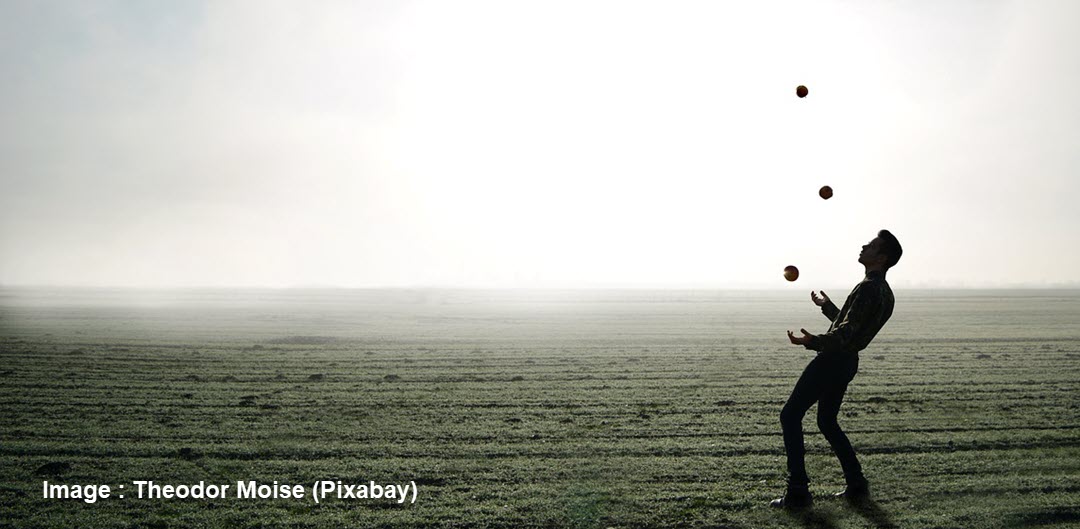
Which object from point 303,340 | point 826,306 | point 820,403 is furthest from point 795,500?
point 303,340

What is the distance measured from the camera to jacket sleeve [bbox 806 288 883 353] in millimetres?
5305

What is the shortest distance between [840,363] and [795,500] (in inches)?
46.5

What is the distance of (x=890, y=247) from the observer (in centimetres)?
551

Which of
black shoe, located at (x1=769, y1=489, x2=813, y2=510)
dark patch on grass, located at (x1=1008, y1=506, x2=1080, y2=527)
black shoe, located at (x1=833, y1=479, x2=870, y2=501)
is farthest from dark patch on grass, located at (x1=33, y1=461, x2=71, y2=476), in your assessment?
dark patch on grass, located at (x1=1008, y1=506, x2=1080, y2=527)

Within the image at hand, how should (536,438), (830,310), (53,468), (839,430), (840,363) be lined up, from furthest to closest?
1. (536,438)
2. (53,468)
3. (830,310)
4. (839,430)
5. (840,363)

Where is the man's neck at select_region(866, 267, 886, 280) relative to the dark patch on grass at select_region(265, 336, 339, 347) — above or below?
above

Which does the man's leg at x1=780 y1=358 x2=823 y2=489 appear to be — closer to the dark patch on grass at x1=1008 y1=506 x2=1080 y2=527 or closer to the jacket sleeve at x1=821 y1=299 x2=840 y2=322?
the jacket sleeve at x1=821 y1=299 x2=840 y2=322

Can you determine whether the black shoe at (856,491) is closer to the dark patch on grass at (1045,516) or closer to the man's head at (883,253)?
the dark patch on grass at (1045,516)

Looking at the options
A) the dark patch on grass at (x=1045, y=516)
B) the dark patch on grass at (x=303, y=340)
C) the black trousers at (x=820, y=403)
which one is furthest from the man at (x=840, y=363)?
the dark patch on grass at (x=303, y=340)

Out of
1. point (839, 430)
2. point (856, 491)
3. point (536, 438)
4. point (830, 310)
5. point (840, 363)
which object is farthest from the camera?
point (536, 438)

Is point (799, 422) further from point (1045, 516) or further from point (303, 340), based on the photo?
point (303, 340)

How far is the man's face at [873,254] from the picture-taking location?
552cm

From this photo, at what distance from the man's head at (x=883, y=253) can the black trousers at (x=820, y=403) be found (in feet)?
2.57

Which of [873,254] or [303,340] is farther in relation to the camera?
[303,340]
